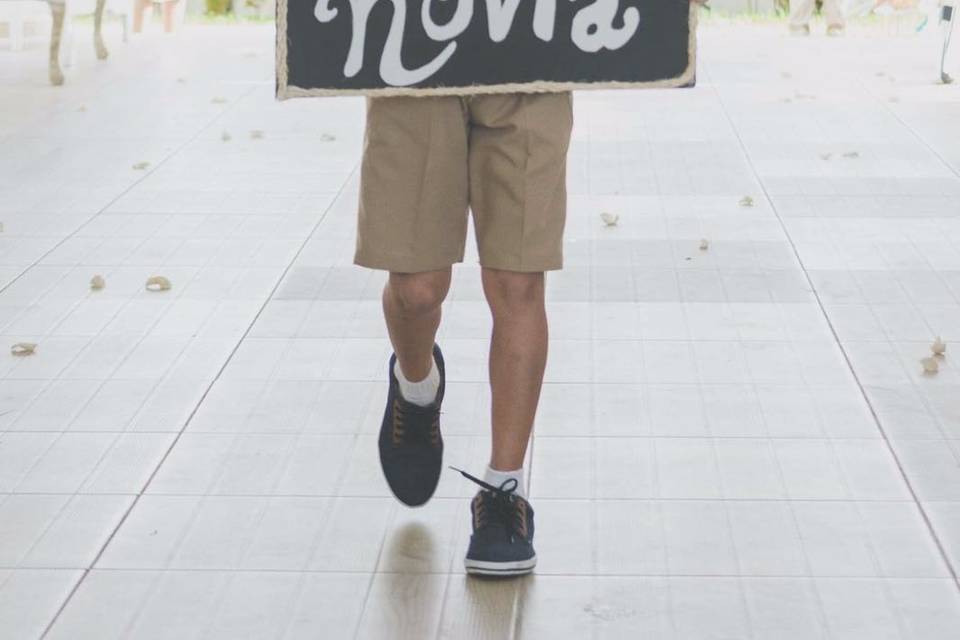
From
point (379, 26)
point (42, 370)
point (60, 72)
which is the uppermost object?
point (379, 26)

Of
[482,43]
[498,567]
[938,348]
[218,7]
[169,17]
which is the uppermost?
[482,43]

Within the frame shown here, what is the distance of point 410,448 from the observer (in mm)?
4105

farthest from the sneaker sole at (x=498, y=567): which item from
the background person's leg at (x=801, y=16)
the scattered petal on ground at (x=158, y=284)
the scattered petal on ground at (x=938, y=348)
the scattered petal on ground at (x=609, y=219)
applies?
the background person's leg at (x=801, y=16)

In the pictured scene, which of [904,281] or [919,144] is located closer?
[904,281]

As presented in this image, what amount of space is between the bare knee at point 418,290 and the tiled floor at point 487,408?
53 centimetres

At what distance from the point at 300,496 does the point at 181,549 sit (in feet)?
1.35

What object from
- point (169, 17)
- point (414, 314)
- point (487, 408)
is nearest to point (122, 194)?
point (487, 408)

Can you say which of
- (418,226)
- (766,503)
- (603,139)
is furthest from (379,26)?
(603,139)

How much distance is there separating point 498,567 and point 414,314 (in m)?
0.61

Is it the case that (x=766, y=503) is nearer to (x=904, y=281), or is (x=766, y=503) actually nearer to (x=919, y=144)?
(x=904, y=281)

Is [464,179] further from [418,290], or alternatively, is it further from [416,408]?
[416,408]

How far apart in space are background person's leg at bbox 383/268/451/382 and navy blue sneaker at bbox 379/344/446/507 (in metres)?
0.09

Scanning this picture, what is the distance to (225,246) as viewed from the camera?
709 centimetres

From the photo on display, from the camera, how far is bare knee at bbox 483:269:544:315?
3.69 metres
